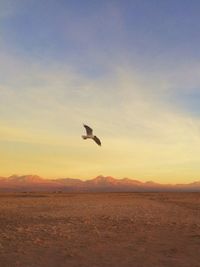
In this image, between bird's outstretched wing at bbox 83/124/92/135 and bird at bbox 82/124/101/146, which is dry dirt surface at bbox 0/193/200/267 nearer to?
bird at bbox 82/124/101/146

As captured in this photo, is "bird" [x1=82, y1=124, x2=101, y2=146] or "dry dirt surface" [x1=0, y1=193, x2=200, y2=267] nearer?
"dry dirt surface" [x1=0, y1=193, x2=200, y2=267]

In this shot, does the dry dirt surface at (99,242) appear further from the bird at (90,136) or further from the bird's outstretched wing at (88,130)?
the bird's outstretched wing at (88,130)

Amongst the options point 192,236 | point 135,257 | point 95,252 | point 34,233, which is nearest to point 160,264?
point 135,257

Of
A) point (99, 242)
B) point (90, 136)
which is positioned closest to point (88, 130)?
point (90, 136)

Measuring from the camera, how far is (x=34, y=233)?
23.6 metres

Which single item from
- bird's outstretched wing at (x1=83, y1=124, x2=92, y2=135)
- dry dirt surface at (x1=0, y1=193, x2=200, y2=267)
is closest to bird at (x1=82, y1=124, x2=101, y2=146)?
bird's outstretched wing at (x1=83, y1=124, x2=92, y2=135)

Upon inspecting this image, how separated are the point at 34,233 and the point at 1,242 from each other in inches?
114

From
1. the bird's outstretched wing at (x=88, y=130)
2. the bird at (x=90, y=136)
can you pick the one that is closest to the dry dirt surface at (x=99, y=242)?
the bird at (x=90, y=136)

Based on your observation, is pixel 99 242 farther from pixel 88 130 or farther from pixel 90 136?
pixel 88 130

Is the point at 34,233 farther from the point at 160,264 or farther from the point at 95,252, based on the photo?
the point at 160,264

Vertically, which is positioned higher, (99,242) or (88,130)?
(88,130)

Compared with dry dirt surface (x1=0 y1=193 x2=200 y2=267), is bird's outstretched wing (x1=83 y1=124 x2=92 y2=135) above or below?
above

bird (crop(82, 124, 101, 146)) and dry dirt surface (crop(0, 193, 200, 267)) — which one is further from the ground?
bird (crop(82, 124, 101, 146))

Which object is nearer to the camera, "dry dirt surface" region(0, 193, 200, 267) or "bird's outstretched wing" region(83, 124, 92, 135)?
"dry dirt surface" region(0, 193, 200, 267)
